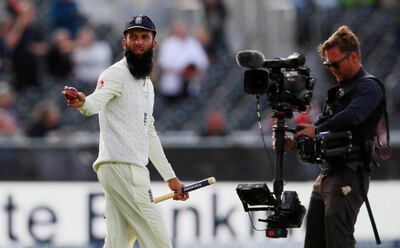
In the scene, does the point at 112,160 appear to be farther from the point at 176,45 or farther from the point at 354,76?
the point at 176,45

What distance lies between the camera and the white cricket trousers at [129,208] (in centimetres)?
993

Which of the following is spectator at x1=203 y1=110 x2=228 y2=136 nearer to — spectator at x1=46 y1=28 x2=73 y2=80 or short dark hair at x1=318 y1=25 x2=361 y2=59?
spectator at x1=46 y1=28 x2=73 y2=80

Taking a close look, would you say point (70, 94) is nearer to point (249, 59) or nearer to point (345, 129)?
point (249, 59)

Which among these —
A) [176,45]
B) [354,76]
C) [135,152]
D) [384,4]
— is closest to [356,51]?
[354,76]

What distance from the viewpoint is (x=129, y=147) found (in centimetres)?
991

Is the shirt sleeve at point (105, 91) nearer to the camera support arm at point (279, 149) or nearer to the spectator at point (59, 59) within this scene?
the camera support arm at point (279, 149)

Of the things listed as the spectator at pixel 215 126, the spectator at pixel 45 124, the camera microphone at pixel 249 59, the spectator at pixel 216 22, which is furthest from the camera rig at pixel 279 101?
the spectator at pixel 216 22

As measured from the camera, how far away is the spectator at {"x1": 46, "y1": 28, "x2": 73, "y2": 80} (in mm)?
18250

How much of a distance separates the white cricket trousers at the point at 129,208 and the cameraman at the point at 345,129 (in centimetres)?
123

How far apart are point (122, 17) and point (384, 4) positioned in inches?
160

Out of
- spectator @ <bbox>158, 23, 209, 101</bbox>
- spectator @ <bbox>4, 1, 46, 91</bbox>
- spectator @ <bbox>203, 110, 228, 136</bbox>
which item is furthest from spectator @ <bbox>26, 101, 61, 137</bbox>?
spectator @ <bbox>158, 23, 209, 101</bbox>

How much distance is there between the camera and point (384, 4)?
20.8m

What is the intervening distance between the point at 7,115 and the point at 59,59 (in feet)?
5.36

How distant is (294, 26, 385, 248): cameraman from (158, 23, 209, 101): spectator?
779 centimetres
